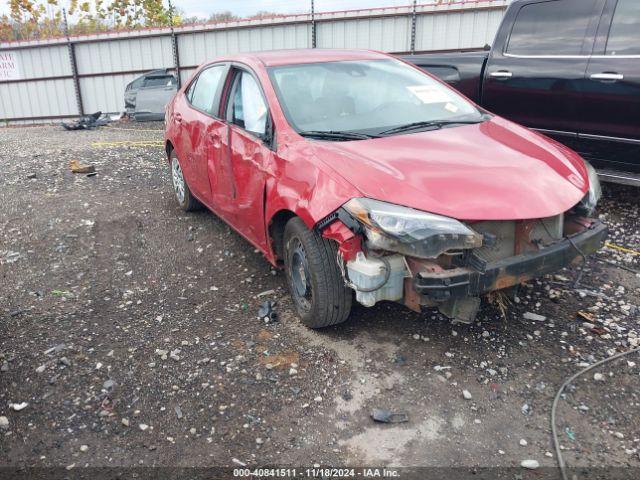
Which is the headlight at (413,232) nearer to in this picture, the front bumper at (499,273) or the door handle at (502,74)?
the front bumper at (499,273)

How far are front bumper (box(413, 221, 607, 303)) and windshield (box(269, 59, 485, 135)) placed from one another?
3.98 ft

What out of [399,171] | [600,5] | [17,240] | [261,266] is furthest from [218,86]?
[600,5]

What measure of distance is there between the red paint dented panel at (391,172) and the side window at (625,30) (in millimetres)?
1660

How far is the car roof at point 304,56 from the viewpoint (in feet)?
13.5

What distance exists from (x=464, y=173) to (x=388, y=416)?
138 centimetres

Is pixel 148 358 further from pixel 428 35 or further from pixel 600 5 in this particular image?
pixel 428 35

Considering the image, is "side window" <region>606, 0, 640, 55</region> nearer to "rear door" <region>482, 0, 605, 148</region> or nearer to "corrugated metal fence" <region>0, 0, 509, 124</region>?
"rear door" <region>482, 0, 605, 148</region>

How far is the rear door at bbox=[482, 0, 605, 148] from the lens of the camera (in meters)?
5.07

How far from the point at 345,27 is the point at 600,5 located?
10.7 meters

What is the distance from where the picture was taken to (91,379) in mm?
3166

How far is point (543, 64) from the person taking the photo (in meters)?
5.31

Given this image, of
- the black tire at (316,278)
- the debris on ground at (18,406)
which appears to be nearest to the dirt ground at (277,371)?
the debris on ground at (18,406)

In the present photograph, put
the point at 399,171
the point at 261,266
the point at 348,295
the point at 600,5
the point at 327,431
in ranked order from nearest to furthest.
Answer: the point at 327,431, the point at 399,171, the point at 348,295, the point at 261,266, the point at 600,5

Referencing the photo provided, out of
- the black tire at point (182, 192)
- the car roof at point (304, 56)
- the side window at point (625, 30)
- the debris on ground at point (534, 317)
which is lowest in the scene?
the debris on ground at point (534, 317)
